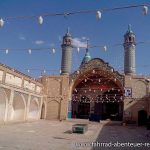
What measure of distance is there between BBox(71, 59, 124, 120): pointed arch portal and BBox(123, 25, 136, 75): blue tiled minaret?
461 cm

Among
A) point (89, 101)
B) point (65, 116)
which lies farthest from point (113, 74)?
point (65, 116)

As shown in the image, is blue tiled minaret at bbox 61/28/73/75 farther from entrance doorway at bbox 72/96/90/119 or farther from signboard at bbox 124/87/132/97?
signboard at bbox 124/87/132/97

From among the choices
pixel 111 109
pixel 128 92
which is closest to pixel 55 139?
pixel 128 92

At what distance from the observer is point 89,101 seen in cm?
3822

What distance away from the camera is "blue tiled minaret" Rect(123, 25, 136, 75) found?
131ft

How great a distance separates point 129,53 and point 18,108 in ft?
72.8

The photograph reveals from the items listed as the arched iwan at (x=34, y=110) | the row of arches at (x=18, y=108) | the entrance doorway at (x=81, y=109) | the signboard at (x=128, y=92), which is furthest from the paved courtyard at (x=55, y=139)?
the entrance doorway at (x=81, y=109)

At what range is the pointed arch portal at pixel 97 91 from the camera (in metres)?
35.1

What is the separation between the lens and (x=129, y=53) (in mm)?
41219

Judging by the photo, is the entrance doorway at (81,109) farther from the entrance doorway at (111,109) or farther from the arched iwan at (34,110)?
the arched iwan at (34,110)

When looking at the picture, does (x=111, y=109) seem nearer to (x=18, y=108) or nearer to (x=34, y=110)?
(x=34, y=110)

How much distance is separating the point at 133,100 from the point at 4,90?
17538 millimetres

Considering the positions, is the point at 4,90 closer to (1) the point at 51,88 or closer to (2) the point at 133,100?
(1) the point at 51,88

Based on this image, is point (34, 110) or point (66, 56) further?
point (66, 56)
